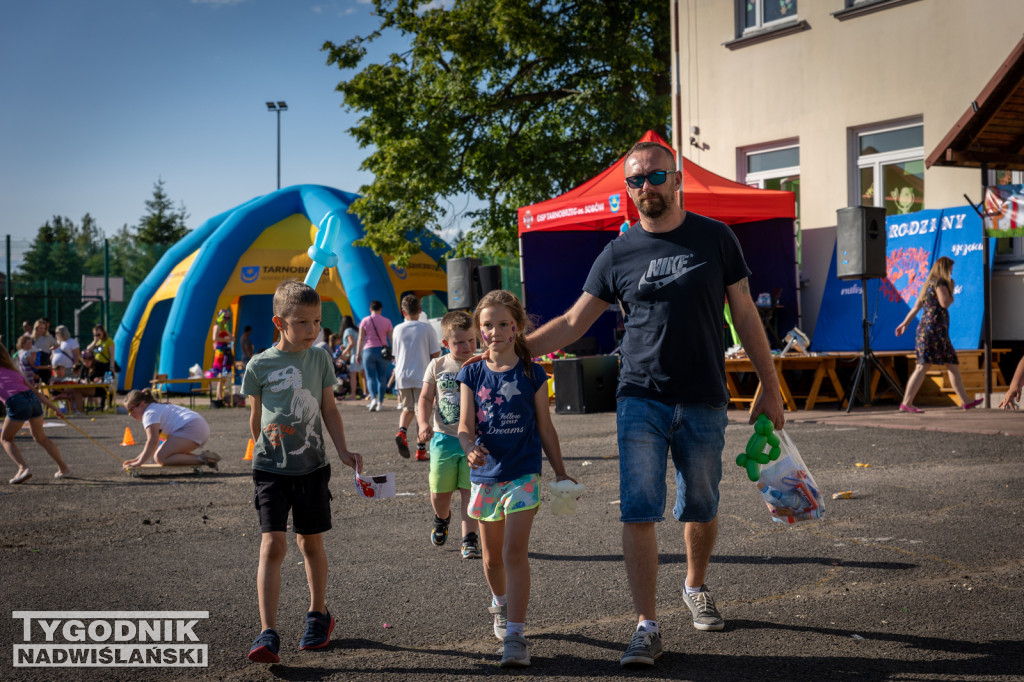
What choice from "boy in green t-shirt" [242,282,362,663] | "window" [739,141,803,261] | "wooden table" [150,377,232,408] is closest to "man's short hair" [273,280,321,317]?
"boy in green t-shirt" [242,282,362,663]

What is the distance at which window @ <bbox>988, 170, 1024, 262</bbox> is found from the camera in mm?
14047

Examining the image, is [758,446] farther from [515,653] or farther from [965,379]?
[965,379]

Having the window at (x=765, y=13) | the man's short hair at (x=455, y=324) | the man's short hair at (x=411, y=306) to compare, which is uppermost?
the window at (x=765, y=13)

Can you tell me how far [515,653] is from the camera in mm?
3844

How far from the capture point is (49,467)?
36.2 feet

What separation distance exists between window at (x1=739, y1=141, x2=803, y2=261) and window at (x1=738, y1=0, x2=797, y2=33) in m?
2.10

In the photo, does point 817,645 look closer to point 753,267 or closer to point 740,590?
point 740,590

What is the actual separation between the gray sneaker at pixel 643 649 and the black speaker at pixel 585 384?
10.5 meters

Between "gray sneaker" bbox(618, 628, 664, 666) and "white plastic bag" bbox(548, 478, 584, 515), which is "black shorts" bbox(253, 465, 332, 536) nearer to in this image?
"white plastic bag" bbox(548, 478, 584, 515)

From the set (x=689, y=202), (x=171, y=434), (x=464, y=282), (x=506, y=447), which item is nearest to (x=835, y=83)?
(x=689, y=202)

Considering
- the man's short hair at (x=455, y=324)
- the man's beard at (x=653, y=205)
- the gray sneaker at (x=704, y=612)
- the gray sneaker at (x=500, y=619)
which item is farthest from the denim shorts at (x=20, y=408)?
the man's beard at (x=653, y=205)

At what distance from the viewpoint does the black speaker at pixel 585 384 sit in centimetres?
1445

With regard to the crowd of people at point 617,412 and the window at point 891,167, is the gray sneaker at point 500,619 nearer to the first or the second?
the crowd of people at point 617,412

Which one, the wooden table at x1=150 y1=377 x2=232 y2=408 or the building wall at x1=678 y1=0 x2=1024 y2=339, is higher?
the building wall at x1=678 y1=0 x2=1024 y2=339
